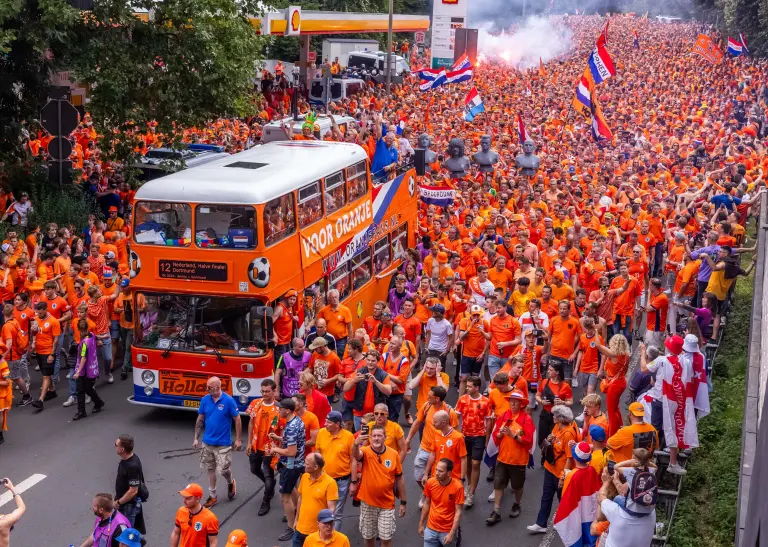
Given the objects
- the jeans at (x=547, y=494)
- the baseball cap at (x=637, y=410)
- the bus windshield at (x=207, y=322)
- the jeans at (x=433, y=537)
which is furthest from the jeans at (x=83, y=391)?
the baseball cap at (x=637, y=410)

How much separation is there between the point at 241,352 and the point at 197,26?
31.5ft

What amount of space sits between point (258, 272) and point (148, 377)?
7.04ft

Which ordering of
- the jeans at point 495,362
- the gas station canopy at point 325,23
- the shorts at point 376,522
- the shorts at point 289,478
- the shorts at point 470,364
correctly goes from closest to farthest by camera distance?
the shorts at point 376,522 → the shorts at point 289,478 → the jeans at point 495,362 → the shorts at point 470,364 → the gas station canopy at point 325,23

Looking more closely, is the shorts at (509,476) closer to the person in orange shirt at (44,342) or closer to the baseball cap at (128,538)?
the baseball cap at (128,538)

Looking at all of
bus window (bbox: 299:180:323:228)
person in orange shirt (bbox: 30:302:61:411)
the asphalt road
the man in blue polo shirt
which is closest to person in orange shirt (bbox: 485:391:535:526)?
the asphalt road

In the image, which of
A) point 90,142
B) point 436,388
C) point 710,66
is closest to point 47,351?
point 436,388

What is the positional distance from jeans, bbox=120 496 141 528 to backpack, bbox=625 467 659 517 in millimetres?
4646

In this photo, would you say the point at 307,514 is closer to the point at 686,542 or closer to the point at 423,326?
the point at 686,542

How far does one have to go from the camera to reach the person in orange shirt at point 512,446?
36.4 feet

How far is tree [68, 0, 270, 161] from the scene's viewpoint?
2080 centimetres

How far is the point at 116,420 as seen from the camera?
14.6m

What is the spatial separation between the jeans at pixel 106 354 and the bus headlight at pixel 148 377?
195 centimetres

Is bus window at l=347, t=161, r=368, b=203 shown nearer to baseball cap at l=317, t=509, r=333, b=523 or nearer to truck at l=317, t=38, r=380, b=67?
baseball cap at l=317, t=509, r=333, b=523

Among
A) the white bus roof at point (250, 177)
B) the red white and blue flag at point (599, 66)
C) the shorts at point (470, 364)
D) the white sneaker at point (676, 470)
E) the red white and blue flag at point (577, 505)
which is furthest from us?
the red white and blue flag at point (599, 66)
